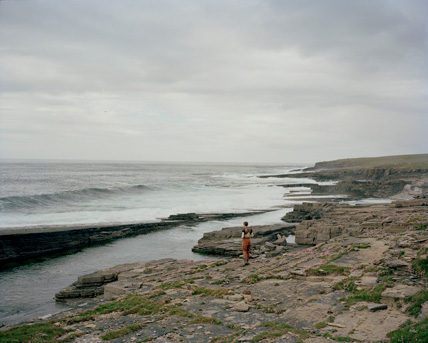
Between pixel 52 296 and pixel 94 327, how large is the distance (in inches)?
362

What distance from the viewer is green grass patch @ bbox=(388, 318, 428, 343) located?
7145mm

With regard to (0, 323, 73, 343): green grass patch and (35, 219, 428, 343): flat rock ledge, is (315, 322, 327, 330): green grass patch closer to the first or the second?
(35, 219, 428, 343): flat rock ledge

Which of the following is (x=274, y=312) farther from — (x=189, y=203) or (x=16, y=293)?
(x=189, y=203)

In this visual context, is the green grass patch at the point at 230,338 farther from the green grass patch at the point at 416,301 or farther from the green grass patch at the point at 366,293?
the green grass patch at the point at 416,301

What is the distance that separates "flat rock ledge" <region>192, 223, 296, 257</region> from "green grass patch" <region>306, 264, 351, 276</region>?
8494 millimetres

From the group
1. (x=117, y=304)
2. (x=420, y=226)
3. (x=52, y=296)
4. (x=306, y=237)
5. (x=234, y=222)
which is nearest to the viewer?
(x=117, y=304)

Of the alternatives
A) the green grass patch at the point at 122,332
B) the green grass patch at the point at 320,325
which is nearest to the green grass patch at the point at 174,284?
the green grass patch at the point at 122,332

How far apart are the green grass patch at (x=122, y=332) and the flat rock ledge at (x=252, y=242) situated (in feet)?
43.6

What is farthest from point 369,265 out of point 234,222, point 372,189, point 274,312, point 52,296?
point 372,189

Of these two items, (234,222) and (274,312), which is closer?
(274,312)

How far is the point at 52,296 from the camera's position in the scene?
18797 mm

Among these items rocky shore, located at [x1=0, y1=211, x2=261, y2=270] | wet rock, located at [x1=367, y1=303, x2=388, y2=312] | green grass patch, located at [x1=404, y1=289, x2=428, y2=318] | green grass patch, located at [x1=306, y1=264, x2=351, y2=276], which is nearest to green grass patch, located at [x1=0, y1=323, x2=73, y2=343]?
wet rock, located at [x1=367, y1=303, x2=388, y2=312]

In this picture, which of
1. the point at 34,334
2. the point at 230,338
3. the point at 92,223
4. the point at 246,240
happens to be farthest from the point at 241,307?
the point at 92,223

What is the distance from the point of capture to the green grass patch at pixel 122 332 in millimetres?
10211
